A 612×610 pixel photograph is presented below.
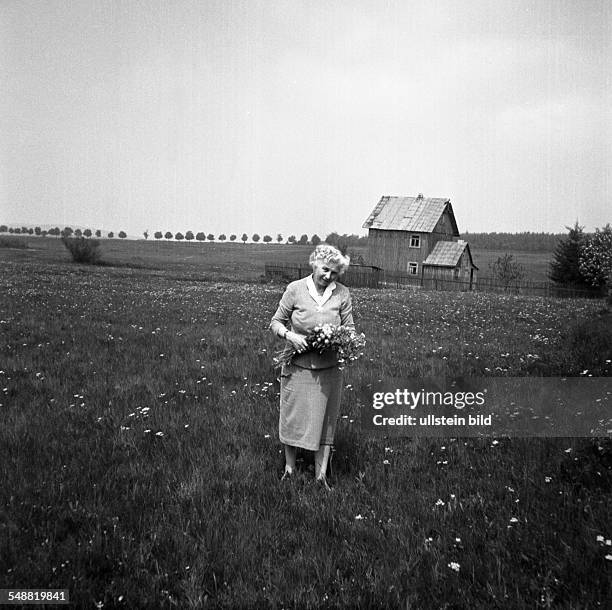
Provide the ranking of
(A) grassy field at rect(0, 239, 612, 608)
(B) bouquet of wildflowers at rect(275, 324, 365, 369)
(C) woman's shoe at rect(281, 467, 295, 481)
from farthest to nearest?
(C) woman's shoe at rect(281, 467, 295, 481) < (B) bouquet of wildflowers at rect(275, 324, 365, 369) < (A) grassy field at rect(0, 239, 612, 608)

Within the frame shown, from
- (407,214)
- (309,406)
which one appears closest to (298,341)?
(309,406)

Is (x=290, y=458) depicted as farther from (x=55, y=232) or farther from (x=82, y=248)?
(x=82, y=248)

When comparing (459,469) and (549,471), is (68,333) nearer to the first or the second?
(459,469)

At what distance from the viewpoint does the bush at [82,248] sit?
20.4m

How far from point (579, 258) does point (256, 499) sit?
4207cm

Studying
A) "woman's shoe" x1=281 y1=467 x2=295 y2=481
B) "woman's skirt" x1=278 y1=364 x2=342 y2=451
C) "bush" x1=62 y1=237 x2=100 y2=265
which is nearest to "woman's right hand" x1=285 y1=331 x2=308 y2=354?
"woman's skirt" x1=278 y1=364 x2=342 y2=451

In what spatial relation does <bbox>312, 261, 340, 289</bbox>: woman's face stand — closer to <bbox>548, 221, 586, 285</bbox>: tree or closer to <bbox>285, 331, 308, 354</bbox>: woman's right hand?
<bbox>285, 331, 308, 354</bbox>: woman's right hand

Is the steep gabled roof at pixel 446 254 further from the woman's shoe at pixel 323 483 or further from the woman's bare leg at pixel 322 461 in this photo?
the woman's shoe at pixel 323 483

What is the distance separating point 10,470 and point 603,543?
5.15m

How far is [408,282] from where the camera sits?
41750 millimetres

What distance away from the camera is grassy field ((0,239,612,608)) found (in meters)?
3.14

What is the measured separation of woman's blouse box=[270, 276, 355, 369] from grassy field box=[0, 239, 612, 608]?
123 centimetres

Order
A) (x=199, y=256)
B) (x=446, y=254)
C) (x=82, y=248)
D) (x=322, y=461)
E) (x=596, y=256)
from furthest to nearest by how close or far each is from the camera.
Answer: (x=446, y=254)
(x=596, y=256)
(x=199, y=256)
(x=82, y=248)
(x=322, y=461)

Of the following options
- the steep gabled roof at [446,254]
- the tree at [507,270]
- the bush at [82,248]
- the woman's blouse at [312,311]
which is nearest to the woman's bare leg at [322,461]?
the woman's blouse at [312,311]
